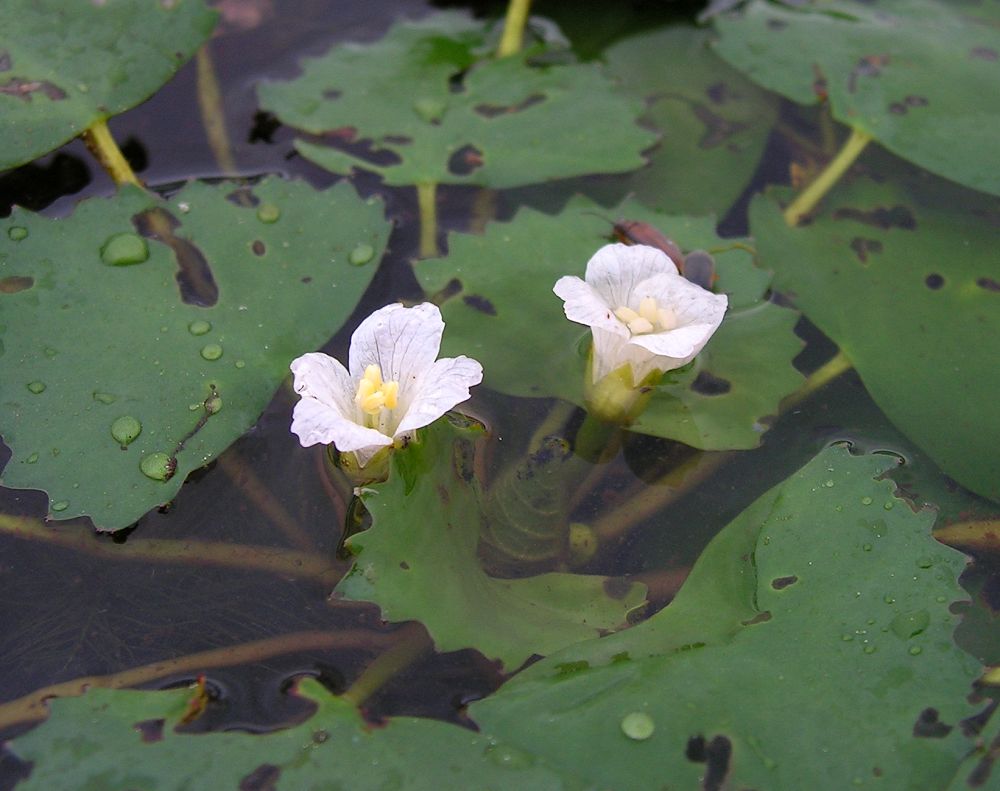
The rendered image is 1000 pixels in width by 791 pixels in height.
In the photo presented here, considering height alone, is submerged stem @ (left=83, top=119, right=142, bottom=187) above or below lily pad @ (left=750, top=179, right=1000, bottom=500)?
above

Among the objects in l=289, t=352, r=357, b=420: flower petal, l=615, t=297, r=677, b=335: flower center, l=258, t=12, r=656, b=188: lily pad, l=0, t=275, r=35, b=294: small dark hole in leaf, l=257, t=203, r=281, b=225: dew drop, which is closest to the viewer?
l=289, t=352, r=357, b=420: flower petal

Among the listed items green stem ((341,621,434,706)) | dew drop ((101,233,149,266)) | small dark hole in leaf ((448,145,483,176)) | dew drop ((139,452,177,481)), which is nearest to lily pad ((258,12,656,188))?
small dark hole in leaf ((448,145,483,176))

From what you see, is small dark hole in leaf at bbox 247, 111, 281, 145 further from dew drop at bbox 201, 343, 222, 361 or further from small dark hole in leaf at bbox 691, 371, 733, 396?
small dark hole in leaf at bbox 691, 371, 733, 396

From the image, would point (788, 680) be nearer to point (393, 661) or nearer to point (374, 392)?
point (393, 661)

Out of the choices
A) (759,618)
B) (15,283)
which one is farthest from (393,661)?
(15,283)

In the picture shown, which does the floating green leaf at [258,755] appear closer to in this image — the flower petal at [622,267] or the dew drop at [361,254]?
the flower petal at [622,267]

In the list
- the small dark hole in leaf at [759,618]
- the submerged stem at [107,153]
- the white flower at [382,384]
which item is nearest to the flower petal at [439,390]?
the white flower at [382,384]

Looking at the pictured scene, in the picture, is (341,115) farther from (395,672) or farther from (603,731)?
(603,731)
